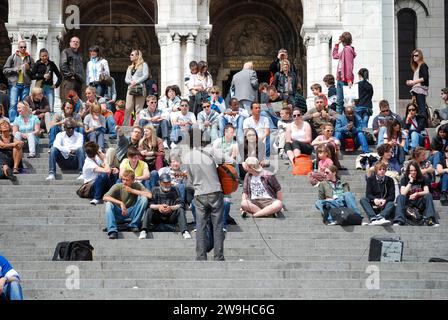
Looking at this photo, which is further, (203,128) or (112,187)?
(203,128)

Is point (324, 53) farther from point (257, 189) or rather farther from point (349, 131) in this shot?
point (257, 189)

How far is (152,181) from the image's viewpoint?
2256 cm

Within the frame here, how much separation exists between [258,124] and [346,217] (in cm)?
476

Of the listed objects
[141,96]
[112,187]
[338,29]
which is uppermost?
[338,29]

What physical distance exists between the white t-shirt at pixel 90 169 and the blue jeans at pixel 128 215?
6.18 feet

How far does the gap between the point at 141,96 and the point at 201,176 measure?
950 centimetres

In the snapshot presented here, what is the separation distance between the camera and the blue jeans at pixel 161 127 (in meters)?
26.1

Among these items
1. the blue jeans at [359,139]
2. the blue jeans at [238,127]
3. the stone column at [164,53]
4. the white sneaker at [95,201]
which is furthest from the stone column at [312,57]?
the white sneaker at [95,201]

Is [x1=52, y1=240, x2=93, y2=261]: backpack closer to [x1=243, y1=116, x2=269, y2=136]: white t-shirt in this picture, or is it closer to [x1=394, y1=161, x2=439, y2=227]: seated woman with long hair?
[x1=394, y1=161, x2=439, y2=227]: seated woman with long hair

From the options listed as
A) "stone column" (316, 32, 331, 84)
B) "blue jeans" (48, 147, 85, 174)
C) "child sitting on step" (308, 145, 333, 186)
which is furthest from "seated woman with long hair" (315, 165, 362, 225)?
"stone column" (316, 32, 331, 84)

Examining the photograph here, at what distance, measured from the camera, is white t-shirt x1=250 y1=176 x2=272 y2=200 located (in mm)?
21828
